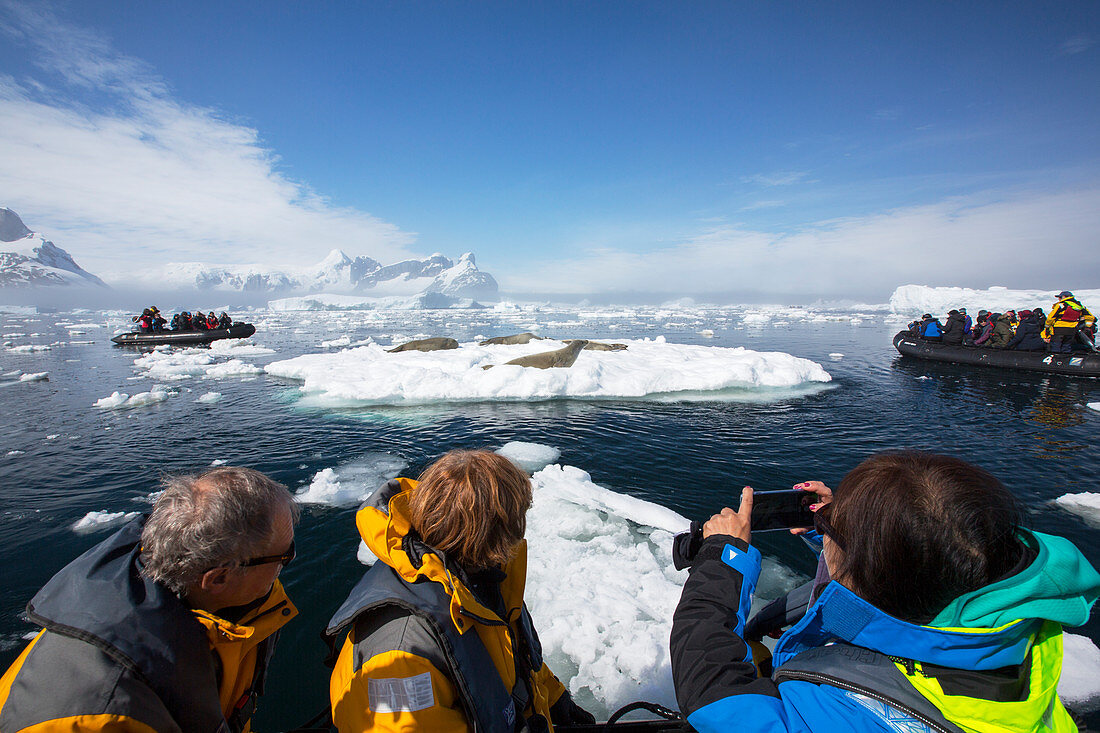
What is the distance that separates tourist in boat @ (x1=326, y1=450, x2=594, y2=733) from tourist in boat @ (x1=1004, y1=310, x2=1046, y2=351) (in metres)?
22.8

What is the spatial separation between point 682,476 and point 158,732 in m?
6.83

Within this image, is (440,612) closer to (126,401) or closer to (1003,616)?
(1003,616)

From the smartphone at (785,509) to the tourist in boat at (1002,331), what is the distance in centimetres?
2241

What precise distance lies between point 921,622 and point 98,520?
8.28 metres

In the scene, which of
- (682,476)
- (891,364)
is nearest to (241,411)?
(682,476)

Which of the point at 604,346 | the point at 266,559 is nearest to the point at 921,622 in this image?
the point at 266,559

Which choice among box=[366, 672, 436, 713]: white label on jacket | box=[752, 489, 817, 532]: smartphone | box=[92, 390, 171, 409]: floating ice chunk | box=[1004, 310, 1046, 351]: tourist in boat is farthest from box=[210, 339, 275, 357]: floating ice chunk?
box=[1004, 310, 1046, 351]: tourist in boat

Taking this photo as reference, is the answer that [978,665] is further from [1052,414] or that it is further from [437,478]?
[1052,414]

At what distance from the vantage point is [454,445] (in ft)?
28.3

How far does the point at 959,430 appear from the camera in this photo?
9.74 meters

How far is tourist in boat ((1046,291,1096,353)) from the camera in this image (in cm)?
1531

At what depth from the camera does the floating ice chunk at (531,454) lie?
759 centimetres

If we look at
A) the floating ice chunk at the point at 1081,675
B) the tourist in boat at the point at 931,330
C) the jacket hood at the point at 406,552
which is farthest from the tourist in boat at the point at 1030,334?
the jacket hood at the point at 406,552

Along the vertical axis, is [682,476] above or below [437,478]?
below
